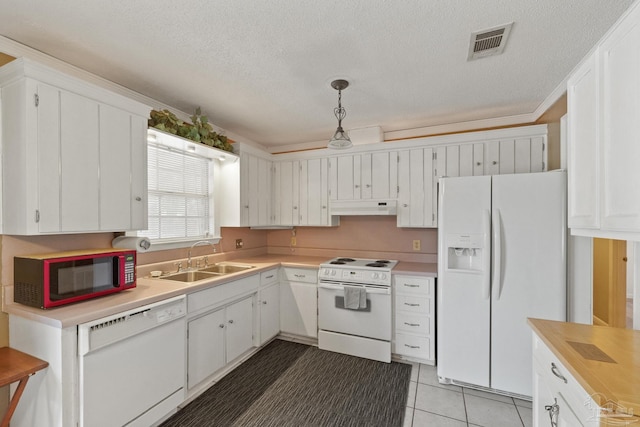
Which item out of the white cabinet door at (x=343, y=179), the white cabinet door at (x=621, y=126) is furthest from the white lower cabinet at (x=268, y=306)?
the white cabinet door at (x=621, y=126)

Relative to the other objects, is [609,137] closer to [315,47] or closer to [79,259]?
[315,47]

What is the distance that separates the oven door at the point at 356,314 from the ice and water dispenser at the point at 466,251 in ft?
2.43

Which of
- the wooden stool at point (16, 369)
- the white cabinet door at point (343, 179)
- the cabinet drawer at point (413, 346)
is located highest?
the white cabinet door at point (343, 179)

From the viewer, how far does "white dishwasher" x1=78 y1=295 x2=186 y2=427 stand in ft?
5.28

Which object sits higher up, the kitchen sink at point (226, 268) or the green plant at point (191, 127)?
the green plant at point (191, 127)

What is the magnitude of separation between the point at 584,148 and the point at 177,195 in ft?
10.7

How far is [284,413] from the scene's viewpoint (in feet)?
7.14

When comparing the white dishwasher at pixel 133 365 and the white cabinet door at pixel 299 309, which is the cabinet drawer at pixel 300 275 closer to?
the white cabinet door at pixel 299 309

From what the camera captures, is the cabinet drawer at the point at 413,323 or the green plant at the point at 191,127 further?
the cabinet drawer at the point at 413,323

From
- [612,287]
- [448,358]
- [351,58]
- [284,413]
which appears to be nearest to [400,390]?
[448,358]

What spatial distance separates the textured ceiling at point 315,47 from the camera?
1.52m

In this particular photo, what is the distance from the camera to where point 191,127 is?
2758 mm

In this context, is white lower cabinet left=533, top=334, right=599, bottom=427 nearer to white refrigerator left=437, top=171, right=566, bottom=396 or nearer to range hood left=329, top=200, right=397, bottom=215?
white refrigerator left=437, top=171, right=566, bottom=396

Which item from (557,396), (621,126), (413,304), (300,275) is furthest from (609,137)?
(300,275)
